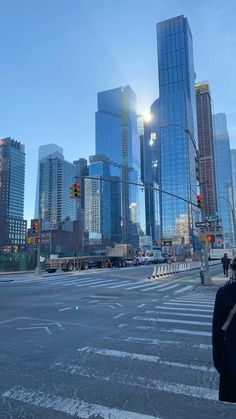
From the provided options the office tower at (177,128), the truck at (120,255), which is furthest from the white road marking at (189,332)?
the truck at (120,255)

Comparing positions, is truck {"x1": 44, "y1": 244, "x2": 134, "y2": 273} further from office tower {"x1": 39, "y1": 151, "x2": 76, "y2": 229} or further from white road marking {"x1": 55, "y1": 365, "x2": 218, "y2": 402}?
office tower {"x1": 39, "y1": 151, "x2": 76, "y2": 229}

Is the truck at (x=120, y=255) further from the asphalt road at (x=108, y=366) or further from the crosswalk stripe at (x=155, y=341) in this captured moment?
the crosswalk stripe at (x=155, y=341)

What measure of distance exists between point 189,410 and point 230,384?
217 centimetres

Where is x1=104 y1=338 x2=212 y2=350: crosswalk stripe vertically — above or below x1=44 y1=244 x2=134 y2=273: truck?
below

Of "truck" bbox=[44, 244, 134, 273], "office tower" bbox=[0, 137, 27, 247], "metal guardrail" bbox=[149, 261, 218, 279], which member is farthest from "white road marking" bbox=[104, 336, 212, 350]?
"office tower" bbox=[0, 137, 27, 247]

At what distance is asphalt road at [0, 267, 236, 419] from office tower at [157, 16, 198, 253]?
1504 centimetres

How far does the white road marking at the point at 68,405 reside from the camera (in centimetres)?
401

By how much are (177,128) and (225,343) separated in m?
79.8

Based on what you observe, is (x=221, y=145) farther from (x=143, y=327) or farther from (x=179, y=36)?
(x=143, y=327)

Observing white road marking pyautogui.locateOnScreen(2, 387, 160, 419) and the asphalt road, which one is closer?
white road marking pyautogui.locateOnScreen(2, 387, 160, 419)

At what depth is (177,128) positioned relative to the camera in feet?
258

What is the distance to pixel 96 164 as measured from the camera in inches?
5974

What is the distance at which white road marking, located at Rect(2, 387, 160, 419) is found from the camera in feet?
13.2

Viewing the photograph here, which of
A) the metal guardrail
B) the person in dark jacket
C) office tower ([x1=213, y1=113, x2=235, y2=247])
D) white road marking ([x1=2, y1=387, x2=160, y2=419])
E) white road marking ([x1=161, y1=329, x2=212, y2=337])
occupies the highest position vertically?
office tower ([x1=213, y1=113, x2=235, y2=247])
